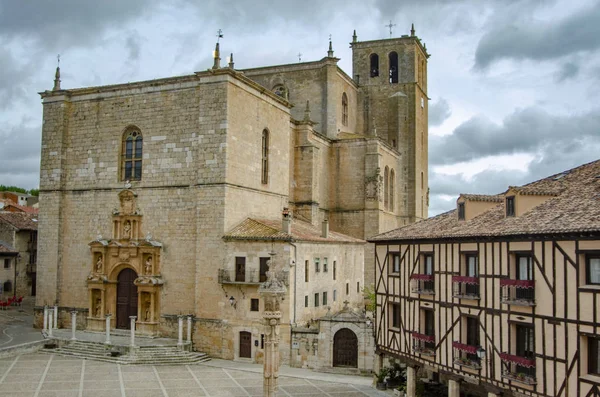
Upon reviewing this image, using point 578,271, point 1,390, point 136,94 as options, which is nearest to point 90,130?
point 136,94

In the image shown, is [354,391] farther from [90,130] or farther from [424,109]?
[424,109]

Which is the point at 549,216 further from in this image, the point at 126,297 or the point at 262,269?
the point at 126,297

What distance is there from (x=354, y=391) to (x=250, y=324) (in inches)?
270

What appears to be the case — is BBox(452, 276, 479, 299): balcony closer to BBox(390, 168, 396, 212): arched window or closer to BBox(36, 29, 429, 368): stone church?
BBox(36, 29, 429, 368): stone church

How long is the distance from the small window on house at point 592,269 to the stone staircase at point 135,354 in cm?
1934

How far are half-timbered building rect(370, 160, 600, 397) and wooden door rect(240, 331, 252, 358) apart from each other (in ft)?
22.0

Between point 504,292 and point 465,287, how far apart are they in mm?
2247

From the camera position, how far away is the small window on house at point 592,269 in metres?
16.8

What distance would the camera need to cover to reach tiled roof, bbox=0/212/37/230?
53375 millimetres

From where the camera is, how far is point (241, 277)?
31.8 meters

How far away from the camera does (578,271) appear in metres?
17.2

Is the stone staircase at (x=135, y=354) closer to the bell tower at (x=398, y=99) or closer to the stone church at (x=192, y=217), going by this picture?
the stone church at (x=192, y=217)

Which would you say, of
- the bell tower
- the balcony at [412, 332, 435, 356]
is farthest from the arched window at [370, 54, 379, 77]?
the balcony at [412, 332, 435, 356]

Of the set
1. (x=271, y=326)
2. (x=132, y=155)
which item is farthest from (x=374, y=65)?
(x=271, y=326)
